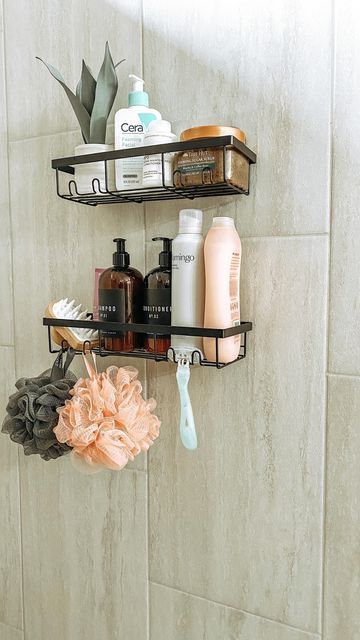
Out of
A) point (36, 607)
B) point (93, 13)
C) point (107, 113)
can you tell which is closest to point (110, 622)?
point (36, 607)

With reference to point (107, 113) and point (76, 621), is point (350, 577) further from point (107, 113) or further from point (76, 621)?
point (107, 113)

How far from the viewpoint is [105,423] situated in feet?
3.04

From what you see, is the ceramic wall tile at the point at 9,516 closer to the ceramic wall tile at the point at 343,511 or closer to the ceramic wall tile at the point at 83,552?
the ceramic wall tile at the point at 83,552

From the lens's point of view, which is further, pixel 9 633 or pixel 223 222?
pixel 9 633

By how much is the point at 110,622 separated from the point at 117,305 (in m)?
0.72

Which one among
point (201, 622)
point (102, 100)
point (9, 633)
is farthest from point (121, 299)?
point (9, 633)

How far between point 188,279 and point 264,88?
352mm

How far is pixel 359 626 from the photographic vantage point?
894mm

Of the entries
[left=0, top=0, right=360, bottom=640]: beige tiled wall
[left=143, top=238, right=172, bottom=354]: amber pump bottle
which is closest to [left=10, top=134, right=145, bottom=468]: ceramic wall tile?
[left=0, top=0, right=360, bottom=640]: beige tiled wall

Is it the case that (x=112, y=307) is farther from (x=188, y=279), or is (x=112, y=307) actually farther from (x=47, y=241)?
(x=47, y=241)

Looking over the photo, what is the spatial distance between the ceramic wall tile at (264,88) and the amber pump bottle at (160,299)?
0.49 feet

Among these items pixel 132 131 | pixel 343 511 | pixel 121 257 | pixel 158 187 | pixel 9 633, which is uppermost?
pixel 132 131

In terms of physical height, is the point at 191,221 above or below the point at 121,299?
above

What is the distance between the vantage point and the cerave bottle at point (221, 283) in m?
0.86
